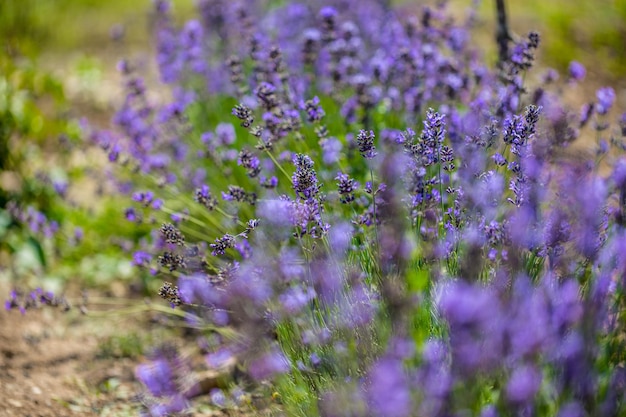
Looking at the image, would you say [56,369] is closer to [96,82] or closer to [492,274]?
[492,274]

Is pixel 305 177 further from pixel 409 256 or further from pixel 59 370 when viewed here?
pixel 59 370

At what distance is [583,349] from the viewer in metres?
1.25

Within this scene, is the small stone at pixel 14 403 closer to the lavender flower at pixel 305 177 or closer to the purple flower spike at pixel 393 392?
the lavender flower at pixel 305 177

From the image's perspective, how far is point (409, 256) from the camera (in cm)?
158

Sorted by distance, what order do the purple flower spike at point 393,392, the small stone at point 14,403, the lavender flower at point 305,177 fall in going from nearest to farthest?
the purple flower spike at point 393,392
the lavender flower at point 305,177
the small stone at point 14,403

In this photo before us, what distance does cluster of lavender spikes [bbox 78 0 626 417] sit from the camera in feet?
4.33

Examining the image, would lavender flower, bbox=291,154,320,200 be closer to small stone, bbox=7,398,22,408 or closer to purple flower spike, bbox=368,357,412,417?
purple flower spike, bbox=368,357,412,417

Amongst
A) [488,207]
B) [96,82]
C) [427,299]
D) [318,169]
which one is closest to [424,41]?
[318,169]

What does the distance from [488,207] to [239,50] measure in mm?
2420

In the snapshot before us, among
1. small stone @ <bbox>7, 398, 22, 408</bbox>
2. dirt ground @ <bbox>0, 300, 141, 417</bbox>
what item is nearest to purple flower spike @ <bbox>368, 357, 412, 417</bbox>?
dirt ground @ <bbox>0, 300, 141, 417</bbox>

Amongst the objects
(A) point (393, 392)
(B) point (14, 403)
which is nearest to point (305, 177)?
(A) point (393, 392)

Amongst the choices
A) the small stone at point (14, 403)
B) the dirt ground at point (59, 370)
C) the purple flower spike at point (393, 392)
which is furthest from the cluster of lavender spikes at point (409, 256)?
the small stone at point (14, 403)

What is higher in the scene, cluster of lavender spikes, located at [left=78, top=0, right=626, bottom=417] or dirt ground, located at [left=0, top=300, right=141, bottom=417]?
cluster of lavender spikes, located at [left=78, top=0, right=626, bottom=417]

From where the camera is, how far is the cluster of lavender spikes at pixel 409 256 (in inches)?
52.0
